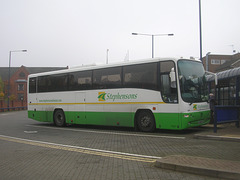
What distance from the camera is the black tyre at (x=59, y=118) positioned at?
16.6 meters

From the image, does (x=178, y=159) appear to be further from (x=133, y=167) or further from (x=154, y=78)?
(x=154, y=78)

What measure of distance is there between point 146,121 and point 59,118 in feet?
22.0

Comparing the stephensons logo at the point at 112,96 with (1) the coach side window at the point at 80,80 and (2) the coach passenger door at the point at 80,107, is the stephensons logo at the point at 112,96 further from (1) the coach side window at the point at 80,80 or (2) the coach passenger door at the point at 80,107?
(2) the coach passenger door at the point at 80,107

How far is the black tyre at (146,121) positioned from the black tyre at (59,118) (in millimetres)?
5778

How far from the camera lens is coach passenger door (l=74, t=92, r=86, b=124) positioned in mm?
15141

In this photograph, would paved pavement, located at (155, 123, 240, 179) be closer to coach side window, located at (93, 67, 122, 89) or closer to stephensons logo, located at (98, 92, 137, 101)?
stephensons logo, located at (98, 92, 137, 101)

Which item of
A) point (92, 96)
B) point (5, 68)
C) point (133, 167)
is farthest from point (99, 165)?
point (5, 68)

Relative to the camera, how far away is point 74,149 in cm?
892

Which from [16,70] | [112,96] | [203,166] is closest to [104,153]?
[203,166]

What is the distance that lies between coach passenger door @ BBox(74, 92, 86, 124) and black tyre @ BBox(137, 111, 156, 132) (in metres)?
3.77

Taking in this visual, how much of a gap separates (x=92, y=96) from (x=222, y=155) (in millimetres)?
8714

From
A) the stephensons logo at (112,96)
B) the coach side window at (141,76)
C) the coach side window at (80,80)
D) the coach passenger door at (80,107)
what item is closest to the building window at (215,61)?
the coach side window at (80,80)

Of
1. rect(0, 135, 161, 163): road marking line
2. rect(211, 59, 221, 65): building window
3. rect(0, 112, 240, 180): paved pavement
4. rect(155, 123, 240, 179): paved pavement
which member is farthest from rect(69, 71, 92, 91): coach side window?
rect(211, 59, 221, 65): building window

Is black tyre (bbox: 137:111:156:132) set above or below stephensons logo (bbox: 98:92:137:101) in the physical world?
below
